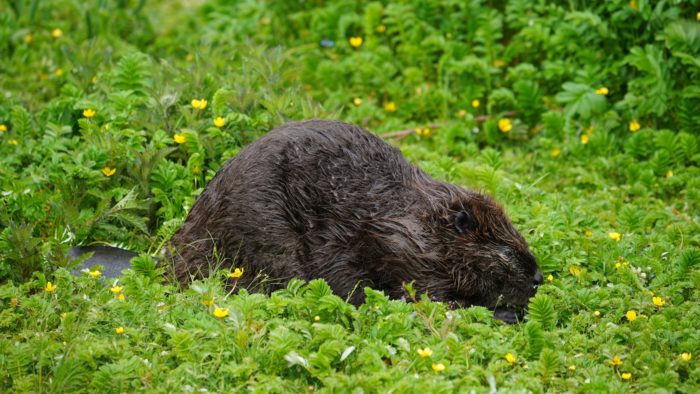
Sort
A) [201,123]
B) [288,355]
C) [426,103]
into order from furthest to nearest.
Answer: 1. [426,103]
2. [201,123]
3. [288,355]

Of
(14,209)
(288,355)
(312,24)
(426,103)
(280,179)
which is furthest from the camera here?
(312,24)

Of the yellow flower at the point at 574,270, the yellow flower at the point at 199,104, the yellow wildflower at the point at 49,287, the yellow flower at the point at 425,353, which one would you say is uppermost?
the yellow flower at the point at 199,104

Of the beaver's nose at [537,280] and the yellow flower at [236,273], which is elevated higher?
the yellow flower at [236,273]

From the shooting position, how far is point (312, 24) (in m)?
7.75

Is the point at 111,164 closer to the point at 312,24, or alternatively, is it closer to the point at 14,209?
the point at 14,209

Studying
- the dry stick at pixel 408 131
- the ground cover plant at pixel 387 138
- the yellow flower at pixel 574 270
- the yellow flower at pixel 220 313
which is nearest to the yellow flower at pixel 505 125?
the ground cover plant at pixel 387 138

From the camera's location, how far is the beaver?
4305 millimetres

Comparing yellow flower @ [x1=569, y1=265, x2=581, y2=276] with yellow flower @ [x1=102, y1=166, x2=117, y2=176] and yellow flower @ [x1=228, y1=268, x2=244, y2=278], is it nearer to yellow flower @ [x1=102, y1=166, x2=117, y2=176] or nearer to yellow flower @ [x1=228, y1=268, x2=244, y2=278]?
yellow flower @ [x1=228, y1=268, x2=244, y2=278]

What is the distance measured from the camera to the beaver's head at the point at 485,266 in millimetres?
4344

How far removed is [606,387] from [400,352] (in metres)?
0.86

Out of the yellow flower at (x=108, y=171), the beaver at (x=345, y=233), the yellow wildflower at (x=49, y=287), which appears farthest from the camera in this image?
the yellow flower at (x=108, y=171)

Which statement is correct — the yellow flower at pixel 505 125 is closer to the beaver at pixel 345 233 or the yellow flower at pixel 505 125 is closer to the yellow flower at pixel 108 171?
the beaver at pixel 345 233

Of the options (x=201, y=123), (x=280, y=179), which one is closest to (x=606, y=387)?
(x=280, y=179)

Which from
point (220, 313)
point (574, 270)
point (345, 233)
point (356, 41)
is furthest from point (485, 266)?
point (356, 41)
